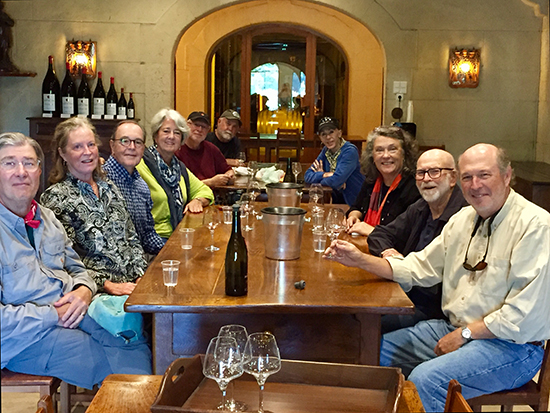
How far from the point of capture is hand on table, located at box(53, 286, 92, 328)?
259cm

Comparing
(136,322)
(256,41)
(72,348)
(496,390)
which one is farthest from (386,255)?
(256,41)

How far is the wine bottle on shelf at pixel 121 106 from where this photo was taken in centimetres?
816

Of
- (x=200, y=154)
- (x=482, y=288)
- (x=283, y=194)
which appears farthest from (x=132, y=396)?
(x=200, y=154)

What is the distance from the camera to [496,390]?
93.9 inches

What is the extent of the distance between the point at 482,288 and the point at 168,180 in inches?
96.8

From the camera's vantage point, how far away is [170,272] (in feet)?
8.00

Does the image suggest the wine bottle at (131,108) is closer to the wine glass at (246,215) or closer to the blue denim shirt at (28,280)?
the wine glass at (246,215)

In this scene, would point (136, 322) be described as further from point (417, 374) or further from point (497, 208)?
point (497, 208)

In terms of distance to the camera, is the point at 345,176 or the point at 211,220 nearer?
the point at 211,220

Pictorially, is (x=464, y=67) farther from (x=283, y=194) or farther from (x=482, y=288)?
(x=482, y=288)

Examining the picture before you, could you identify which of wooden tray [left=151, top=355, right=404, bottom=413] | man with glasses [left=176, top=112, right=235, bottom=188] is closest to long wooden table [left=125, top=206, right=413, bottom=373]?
wooden tray [left=151, top=355, right=404, bottom=413]

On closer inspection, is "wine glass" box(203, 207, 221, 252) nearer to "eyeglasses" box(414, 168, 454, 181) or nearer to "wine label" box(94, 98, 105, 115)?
"eyeglasses" box(414, 168, 454, 181)

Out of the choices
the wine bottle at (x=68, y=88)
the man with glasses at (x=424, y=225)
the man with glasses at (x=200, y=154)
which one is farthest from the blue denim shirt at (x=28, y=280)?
the wine bottle at (x=68, y=88)

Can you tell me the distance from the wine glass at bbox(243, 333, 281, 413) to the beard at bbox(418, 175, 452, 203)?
169 cm
